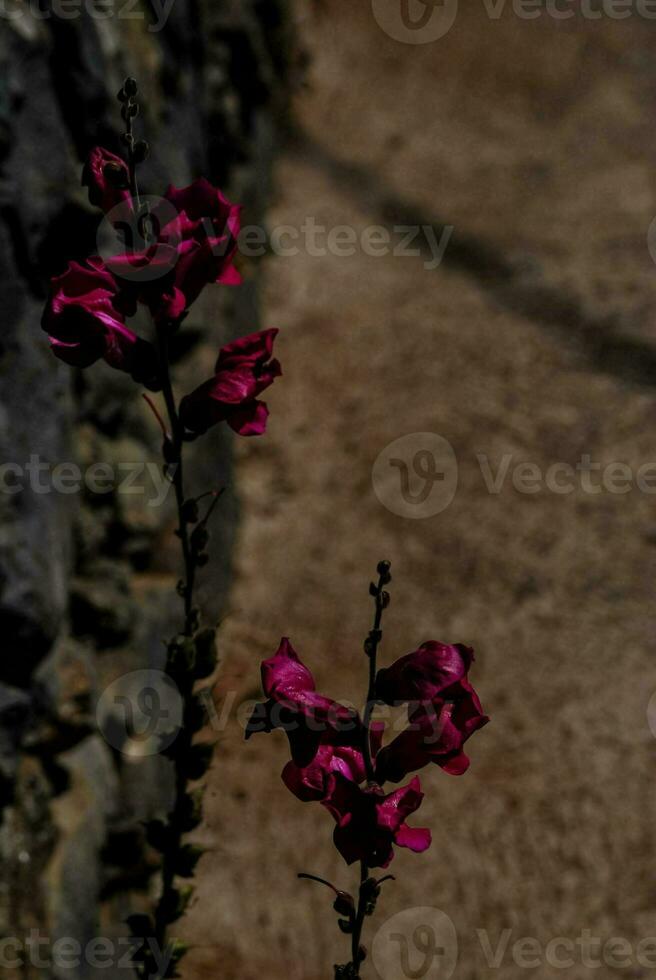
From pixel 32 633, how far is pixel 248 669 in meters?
1.46

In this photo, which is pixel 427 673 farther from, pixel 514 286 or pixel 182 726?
pixel 514 286

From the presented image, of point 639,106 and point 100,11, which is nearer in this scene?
point 100,11

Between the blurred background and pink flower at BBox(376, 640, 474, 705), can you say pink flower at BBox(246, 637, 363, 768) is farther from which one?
the blurred background

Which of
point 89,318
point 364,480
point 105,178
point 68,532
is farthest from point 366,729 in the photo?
point 364,480

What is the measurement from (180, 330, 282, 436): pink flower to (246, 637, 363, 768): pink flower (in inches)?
13.6

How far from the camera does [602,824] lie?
12.7 feet

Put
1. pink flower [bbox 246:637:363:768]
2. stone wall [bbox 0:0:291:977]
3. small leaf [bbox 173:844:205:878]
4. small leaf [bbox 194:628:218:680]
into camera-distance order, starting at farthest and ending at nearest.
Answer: stone wall [bbox 0:0:291:977], small leaf [bbox 173:844:205:878], small leaf [bbox 194:628:218:680], pink flower [bbox 246:637:363:768]

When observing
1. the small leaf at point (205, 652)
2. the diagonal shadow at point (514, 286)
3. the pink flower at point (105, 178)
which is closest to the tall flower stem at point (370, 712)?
the small leaf at point (205, 652)

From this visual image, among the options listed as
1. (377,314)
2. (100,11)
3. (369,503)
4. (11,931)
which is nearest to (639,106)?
(377,314)

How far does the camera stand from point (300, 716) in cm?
154

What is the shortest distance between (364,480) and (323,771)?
12.4 ft

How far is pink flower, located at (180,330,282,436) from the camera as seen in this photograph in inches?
66.6

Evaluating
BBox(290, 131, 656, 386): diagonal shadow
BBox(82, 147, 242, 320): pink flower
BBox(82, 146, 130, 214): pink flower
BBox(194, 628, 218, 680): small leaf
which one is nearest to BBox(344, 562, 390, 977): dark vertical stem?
BBox(194, 628, 218, 680): small leaf

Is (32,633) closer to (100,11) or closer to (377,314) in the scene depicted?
(100,11)
